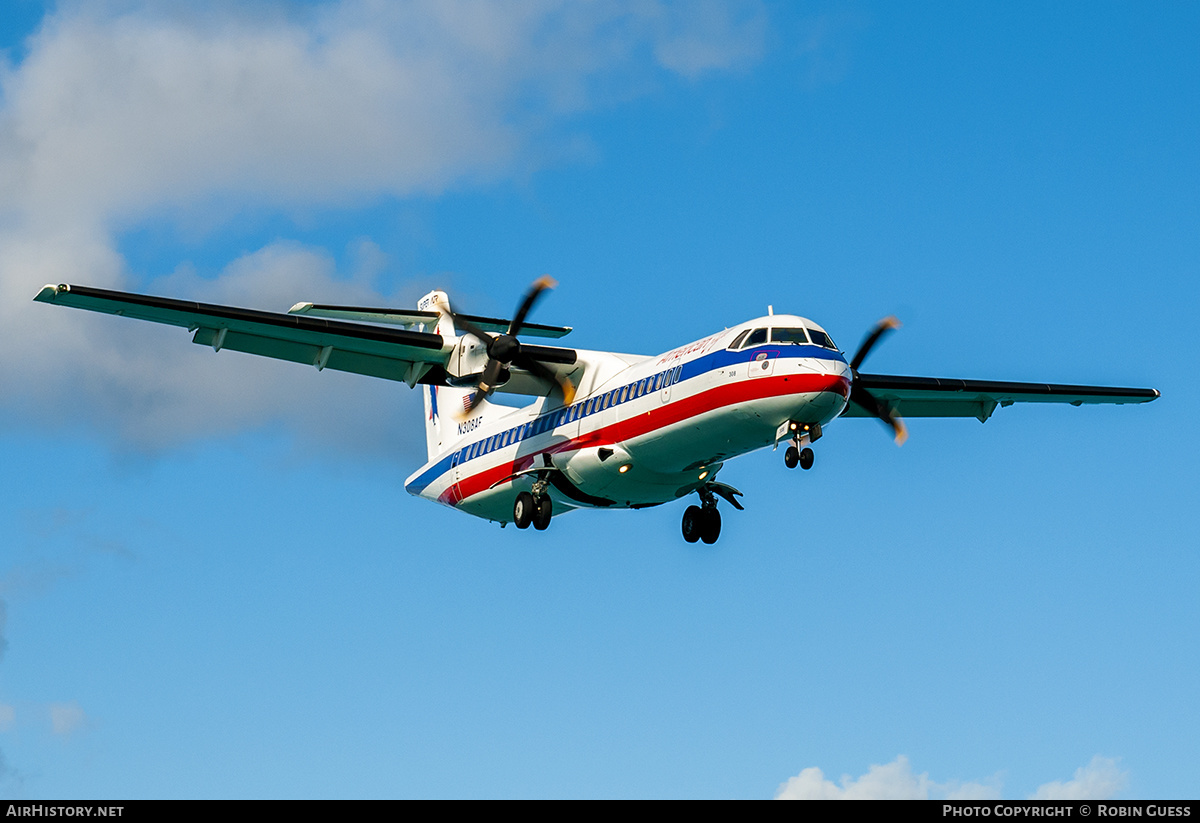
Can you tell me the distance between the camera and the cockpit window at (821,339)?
22.1 meters

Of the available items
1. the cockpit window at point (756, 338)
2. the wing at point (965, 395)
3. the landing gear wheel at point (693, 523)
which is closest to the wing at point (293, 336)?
the landing gear wheel at point (693, 523)

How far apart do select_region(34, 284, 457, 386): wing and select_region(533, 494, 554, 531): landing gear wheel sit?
3.28 meters

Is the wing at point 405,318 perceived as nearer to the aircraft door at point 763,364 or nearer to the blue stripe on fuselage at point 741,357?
the blue stripe on fuselage at point 741,357

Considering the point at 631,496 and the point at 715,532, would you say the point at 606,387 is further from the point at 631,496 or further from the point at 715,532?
the point at 715,532

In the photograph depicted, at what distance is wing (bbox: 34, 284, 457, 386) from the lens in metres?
22.8

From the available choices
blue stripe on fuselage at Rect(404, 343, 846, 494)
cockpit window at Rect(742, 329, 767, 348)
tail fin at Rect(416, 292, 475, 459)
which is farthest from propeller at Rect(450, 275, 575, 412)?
cockpit window at Rect(742, 329, 767, 348)

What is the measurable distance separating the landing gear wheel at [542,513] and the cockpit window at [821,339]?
6.56m

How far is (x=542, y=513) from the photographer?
25.8 m

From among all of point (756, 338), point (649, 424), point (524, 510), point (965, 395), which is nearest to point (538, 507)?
point (524, 510)

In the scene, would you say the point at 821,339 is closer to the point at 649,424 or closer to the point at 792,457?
the point at 792,457

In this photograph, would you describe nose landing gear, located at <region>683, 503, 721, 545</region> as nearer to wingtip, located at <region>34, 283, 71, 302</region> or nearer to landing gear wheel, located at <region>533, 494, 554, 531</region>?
landing gear wheel, located at <region>533, 494, 554, 531</region>
